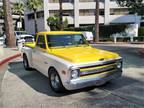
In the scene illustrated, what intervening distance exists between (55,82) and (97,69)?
4.32ft

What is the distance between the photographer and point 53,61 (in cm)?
635

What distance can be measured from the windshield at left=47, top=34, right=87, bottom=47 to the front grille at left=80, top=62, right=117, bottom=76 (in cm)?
167

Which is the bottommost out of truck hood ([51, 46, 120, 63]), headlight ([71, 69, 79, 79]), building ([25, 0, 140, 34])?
headlight ([71, 69, 79, 79])

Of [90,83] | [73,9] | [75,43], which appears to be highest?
[73,9]

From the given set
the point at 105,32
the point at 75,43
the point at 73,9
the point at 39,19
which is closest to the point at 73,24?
the point at 73,9

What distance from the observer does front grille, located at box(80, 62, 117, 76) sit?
580cm

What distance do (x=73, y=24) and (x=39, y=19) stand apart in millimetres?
9373

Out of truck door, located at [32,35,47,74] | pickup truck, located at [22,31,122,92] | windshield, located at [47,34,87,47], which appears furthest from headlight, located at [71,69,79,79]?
windshield, located at [47,34,87,47]

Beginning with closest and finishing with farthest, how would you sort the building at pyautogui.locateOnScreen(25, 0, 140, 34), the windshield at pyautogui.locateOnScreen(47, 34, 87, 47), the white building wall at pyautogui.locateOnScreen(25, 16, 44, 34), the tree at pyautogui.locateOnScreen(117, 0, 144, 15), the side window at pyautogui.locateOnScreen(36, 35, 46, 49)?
the windshield at pyautogui.locateOnScreen(47, 34, 87, 47)
the side window at pyautogui.locateOnScreen(36, 35, 46, 49)
the tree at pyautogui.locateOnScreen(117, 0, 144, 15)
the building at pyautogui.locateOnScreen(25, 0, 140, 34)
the white building wall at pyautogui.locateOnScreen(25, 16, 44, 34)

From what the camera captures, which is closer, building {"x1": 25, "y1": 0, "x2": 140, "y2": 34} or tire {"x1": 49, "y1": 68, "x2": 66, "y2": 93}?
tire {"x1": 49, "y1": 68, "x2": 66, "y2": 93}

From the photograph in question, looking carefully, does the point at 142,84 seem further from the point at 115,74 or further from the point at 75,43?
the point at 75,43

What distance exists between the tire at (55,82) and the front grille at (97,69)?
29.9 inches

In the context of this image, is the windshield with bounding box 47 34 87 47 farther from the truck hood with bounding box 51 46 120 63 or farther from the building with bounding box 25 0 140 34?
the building with bounding box 25 0 140 34

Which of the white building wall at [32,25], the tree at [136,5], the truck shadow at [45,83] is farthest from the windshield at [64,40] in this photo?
the white building wall at [32,25]
